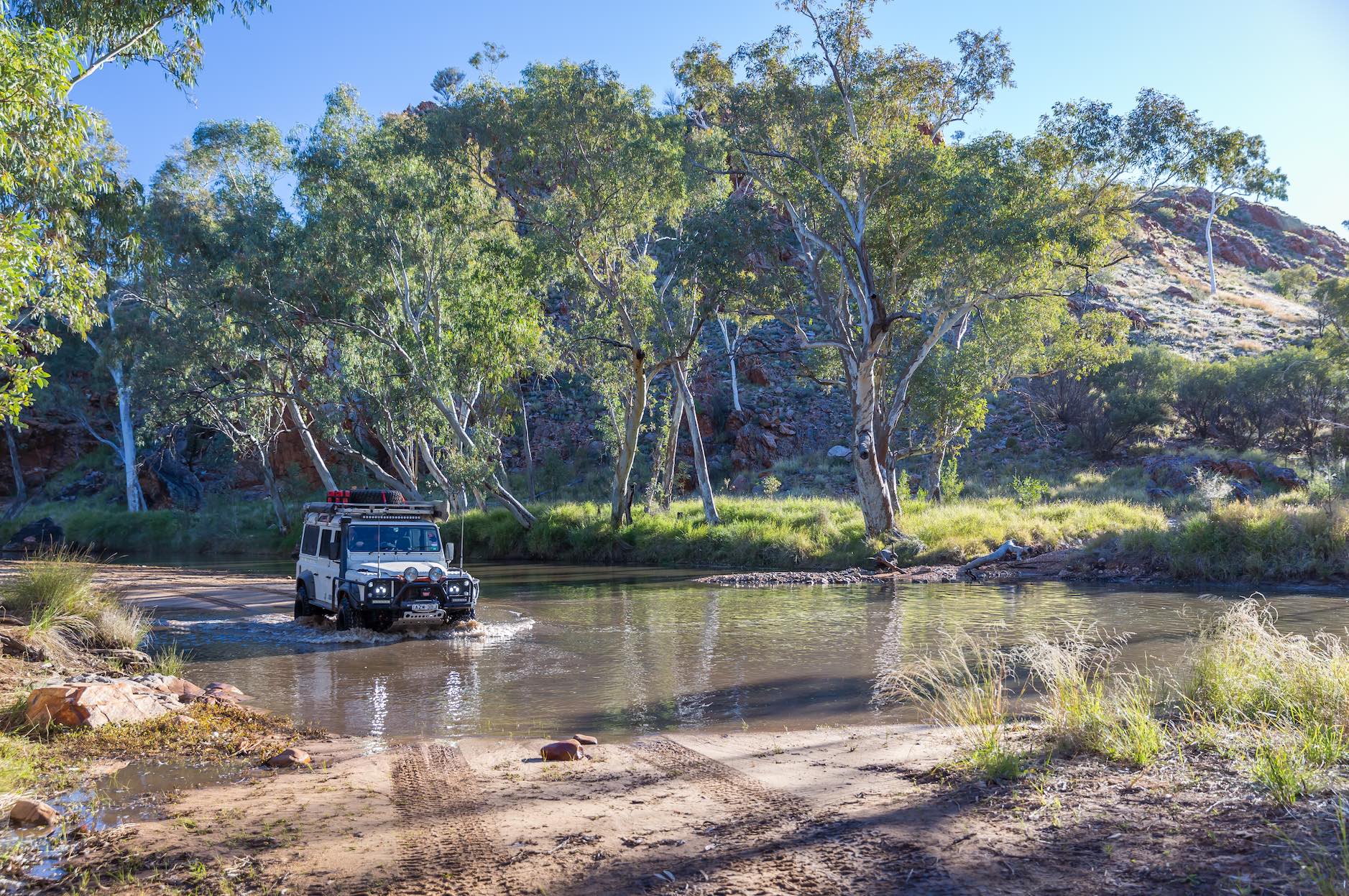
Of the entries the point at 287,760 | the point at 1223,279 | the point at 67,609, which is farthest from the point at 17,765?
the point at 1223,279

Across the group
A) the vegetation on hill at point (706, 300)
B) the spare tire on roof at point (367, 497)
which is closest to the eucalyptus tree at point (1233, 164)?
the vegetation on hill at point (706, 300)

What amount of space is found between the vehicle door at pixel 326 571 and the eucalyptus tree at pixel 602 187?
1386 centimetres

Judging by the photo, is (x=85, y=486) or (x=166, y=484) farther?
(x=85, y=486)

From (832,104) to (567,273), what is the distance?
10510mm

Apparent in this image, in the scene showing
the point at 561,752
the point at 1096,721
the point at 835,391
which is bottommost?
the point at 561,752

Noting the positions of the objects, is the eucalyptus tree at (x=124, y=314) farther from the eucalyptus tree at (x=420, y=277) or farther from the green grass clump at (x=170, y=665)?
the eucalyptus tree at (x=420, y=277)

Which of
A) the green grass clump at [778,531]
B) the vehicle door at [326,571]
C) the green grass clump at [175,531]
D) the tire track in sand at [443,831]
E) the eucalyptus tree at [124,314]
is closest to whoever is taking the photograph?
the tire track in sand at [443,831]

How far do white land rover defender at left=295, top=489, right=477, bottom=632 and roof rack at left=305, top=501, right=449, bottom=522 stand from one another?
Answer: 0.04 feet

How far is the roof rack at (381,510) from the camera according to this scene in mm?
15156

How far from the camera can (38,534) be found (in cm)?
4028

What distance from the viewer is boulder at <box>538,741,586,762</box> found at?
7.31 meters

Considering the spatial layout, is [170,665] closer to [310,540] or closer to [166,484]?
[310,540]

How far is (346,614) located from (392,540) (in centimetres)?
144

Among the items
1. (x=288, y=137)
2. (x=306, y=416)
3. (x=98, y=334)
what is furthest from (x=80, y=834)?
(x=98, y=334)
